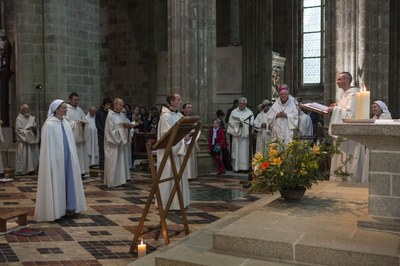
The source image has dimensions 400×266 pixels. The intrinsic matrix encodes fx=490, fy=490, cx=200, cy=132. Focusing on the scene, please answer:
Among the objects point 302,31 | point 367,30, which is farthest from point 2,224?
point 302,31

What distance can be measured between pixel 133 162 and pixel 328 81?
23.3 ft

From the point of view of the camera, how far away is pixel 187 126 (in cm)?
568

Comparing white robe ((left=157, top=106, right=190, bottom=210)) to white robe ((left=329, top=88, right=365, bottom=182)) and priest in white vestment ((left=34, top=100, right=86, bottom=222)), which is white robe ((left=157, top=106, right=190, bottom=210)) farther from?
white robe ((left=329, top=88, right=365, bottom=182))

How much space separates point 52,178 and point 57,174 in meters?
0.09

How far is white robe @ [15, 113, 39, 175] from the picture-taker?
13.1 meters

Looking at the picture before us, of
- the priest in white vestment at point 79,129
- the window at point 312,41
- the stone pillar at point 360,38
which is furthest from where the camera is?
the window at point 312,41

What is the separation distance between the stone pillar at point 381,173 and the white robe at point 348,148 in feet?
10.4

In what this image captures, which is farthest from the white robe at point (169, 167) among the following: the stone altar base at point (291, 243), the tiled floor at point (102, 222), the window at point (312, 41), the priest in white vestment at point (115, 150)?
the window at point (312, 41)

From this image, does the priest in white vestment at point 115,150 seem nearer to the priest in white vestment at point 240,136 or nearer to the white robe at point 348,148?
the priest in white vestment at point 240,136

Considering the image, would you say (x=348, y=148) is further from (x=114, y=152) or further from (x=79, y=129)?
(x=79, y=129)

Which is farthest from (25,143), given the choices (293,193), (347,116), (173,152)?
(293,193)

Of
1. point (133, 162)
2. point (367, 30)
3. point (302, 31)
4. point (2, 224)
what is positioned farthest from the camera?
point (302, 31)

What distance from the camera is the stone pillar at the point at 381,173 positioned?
174 inches

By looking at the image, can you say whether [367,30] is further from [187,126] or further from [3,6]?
[3,6]
